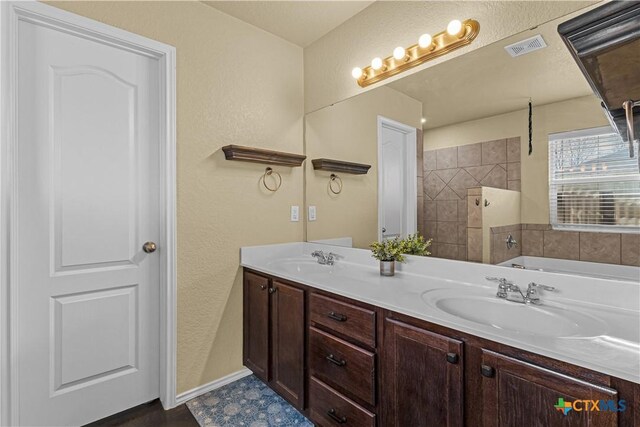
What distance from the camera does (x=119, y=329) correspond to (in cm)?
183

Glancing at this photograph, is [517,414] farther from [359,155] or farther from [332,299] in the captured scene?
[359,155]

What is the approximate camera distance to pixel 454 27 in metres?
1.58

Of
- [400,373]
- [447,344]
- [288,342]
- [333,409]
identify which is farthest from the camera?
[288,342]

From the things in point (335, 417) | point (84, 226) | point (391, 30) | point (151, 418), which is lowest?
point (151, 418)

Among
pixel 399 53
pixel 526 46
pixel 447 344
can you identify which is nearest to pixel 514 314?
pixel 447 344

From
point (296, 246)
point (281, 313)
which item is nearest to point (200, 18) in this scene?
point (296, 246)

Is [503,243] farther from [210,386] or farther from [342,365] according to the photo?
[210,386]

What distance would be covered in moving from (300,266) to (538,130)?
5.01 ft

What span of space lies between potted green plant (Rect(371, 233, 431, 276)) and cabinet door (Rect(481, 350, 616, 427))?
2.67 feet

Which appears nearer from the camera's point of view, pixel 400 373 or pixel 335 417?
pixel 400 373

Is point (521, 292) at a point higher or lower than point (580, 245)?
lower

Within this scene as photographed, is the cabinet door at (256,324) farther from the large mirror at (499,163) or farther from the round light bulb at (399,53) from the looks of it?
the round light bulb at (399,53)

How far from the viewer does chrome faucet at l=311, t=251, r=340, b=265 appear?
221 cm

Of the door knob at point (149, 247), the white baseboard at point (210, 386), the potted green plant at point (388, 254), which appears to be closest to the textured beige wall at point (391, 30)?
the potted green plant at point (388, 254)
